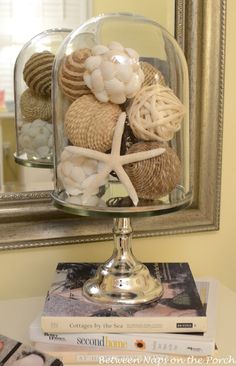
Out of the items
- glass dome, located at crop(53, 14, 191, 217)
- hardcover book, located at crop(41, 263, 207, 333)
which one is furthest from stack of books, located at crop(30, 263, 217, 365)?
glass dome, located at crop(53, 14, 191, 217)

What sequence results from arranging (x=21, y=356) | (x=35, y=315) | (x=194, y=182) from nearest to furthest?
(x=21, y=356) → (x=35, y=315) → (x=194, y=182)

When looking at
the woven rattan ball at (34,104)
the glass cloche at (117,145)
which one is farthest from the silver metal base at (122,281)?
the woven rattan ball at (34,104)

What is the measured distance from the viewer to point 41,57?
82 cm

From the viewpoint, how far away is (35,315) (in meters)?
0.79

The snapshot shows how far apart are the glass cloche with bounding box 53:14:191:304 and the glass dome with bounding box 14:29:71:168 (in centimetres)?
9

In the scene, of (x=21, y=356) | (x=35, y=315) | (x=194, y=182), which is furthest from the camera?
(x=194, y=182)

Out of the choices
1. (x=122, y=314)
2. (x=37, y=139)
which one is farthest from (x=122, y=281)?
(x=37, y=139)

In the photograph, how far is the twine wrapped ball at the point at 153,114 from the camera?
642mm

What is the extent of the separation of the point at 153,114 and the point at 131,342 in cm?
30

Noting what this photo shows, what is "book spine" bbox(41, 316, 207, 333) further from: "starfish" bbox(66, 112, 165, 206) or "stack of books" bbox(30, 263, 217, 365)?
"starfish" bbox(66, 112, 165, 206)

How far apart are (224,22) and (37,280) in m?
0.57

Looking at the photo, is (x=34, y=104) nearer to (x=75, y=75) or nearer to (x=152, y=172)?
(x=75, y=75)

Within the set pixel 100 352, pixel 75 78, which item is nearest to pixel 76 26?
pixel 75 78

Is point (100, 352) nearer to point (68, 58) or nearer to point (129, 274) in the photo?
point (129, 274)
